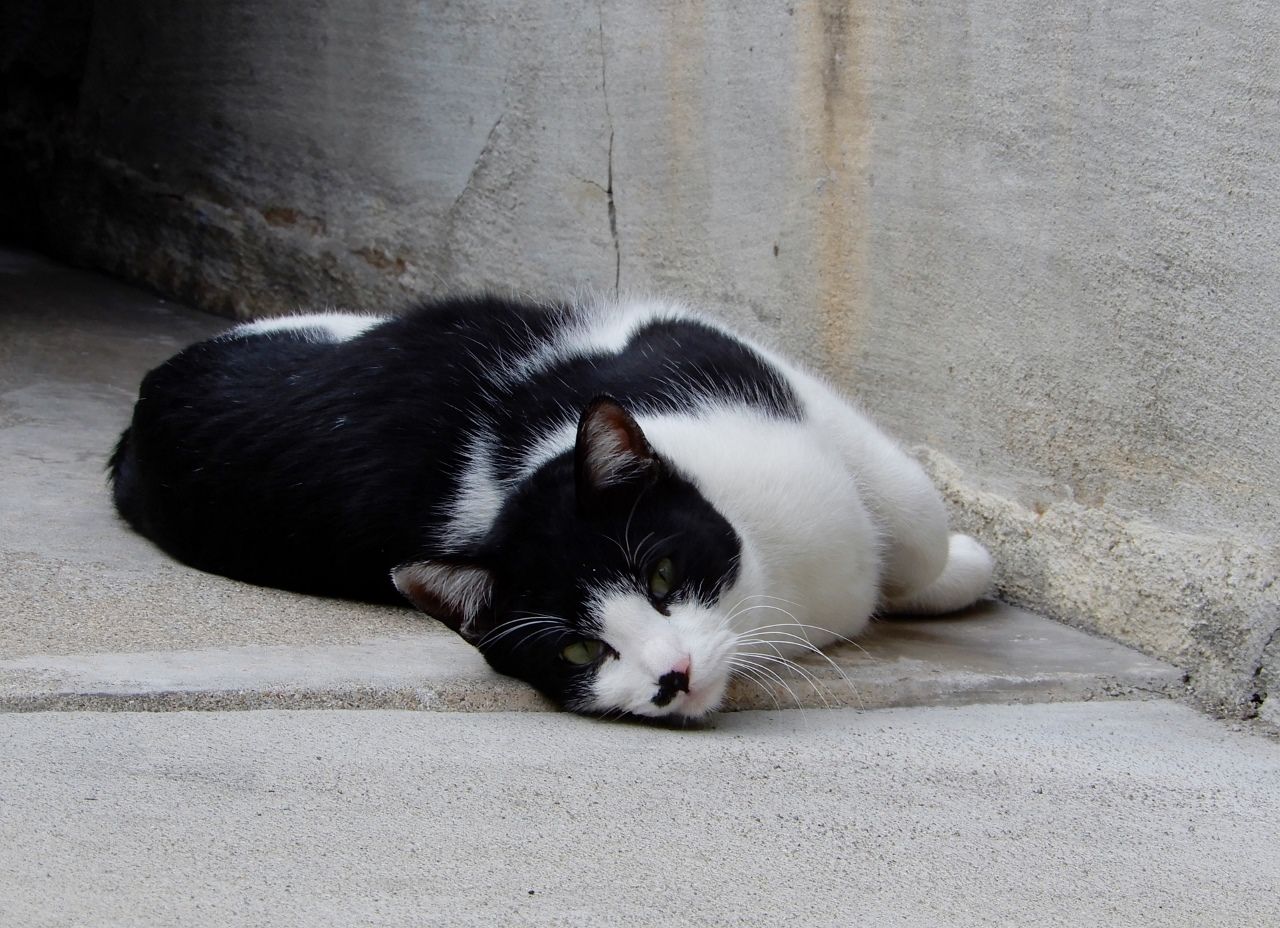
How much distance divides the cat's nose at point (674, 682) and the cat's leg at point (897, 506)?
72cm

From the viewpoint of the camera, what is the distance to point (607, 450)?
2.17m

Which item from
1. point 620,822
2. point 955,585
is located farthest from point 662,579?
point 955,585

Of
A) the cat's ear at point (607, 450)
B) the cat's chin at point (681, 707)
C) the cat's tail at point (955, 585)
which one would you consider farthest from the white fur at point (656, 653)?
the cat's tail at point (955, 585)

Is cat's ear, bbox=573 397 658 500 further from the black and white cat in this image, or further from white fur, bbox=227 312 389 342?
white fur, bbox=227 312 389 342

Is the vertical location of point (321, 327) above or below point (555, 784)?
above

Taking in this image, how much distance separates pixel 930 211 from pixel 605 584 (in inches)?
47.4

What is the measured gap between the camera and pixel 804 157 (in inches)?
123

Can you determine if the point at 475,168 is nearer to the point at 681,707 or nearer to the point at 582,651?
the point at 582,651

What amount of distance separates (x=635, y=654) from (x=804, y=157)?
1.43 m

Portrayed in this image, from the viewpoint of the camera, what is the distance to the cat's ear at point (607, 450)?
2139 mm

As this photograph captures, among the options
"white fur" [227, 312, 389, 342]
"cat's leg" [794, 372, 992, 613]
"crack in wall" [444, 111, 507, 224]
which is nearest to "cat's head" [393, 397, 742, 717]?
"cat's leg" [794, 372, 992, 613]

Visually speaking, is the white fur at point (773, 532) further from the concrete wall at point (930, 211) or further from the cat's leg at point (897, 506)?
the concrete wall at point (930, 211)

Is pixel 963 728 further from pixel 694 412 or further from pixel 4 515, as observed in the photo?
pixel 4 515

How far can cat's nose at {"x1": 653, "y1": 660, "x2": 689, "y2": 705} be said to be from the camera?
2070 millimetres
